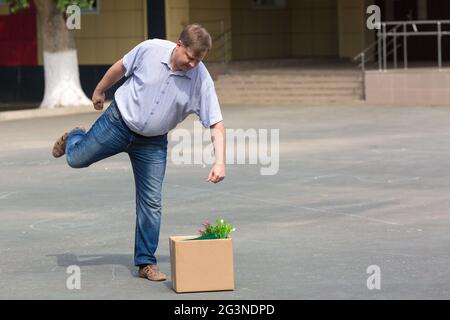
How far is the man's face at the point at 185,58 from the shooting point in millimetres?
8281

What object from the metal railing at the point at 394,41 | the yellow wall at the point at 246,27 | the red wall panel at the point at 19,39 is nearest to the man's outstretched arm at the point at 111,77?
the metal railing at the point at 394,41

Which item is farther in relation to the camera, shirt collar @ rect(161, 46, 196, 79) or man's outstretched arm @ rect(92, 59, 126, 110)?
man's outstretched arm @ rect(92, 59, 126, 110)

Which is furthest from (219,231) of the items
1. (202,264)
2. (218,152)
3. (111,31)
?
(111,31)

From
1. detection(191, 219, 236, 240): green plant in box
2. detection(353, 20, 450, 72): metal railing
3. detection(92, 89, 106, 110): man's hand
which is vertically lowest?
detection(191, 219, 236, 240): green plant in box

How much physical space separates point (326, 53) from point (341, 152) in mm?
16717

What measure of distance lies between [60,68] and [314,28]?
9.07 meters
